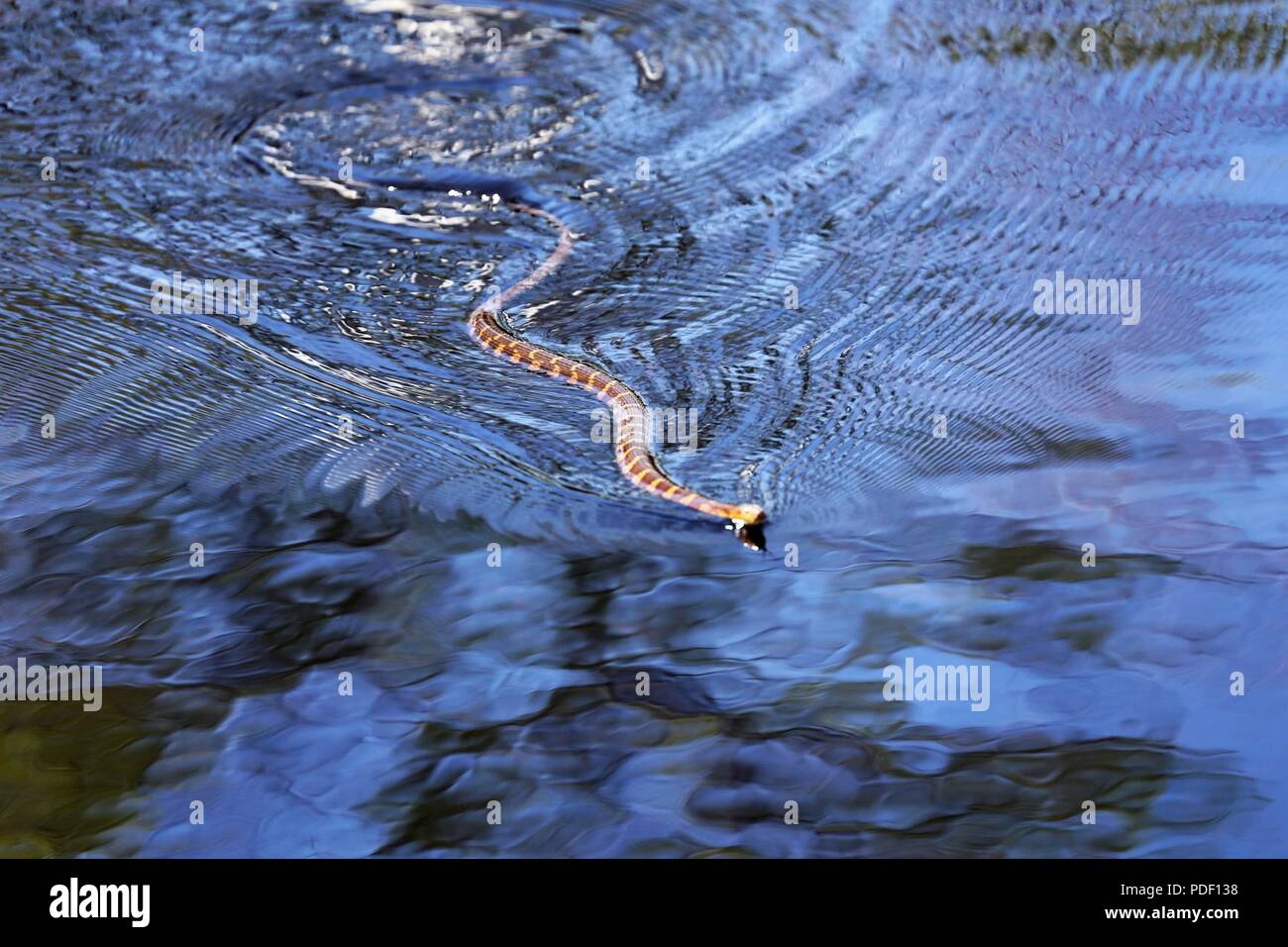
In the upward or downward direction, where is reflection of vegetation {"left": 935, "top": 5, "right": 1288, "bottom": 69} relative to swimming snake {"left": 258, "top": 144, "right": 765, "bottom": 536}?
upward

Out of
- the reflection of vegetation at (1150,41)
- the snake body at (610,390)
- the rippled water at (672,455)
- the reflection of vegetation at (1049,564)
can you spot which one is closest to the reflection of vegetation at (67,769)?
the rippled water at (672,455)

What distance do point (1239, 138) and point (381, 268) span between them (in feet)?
20.9

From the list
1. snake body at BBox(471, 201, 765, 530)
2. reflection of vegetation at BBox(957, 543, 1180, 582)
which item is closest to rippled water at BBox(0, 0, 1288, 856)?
reflection of vegetation at BBox(957, 543, 1180, 582)

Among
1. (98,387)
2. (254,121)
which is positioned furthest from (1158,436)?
(254,121)

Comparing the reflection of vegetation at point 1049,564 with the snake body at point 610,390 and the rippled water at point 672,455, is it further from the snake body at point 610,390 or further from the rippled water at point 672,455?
the snake body at point 610,390

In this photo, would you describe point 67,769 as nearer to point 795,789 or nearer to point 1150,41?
point 795,789

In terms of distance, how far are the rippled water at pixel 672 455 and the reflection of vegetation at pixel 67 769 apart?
0.02 m

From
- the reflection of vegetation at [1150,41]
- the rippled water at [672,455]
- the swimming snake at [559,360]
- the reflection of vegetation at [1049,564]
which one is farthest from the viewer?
the reflection of vegetation at [1150,41]

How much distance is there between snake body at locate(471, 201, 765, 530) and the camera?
683 centimetres

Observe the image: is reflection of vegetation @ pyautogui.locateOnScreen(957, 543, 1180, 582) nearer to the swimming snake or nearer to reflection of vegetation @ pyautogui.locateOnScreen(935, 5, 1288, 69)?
the swimming snake

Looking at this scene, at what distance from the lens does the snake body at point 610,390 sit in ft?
22.4

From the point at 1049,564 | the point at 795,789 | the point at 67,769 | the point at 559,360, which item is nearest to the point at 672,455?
the point at 559,360

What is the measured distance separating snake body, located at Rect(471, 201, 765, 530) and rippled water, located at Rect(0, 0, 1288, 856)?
0.41 ft
